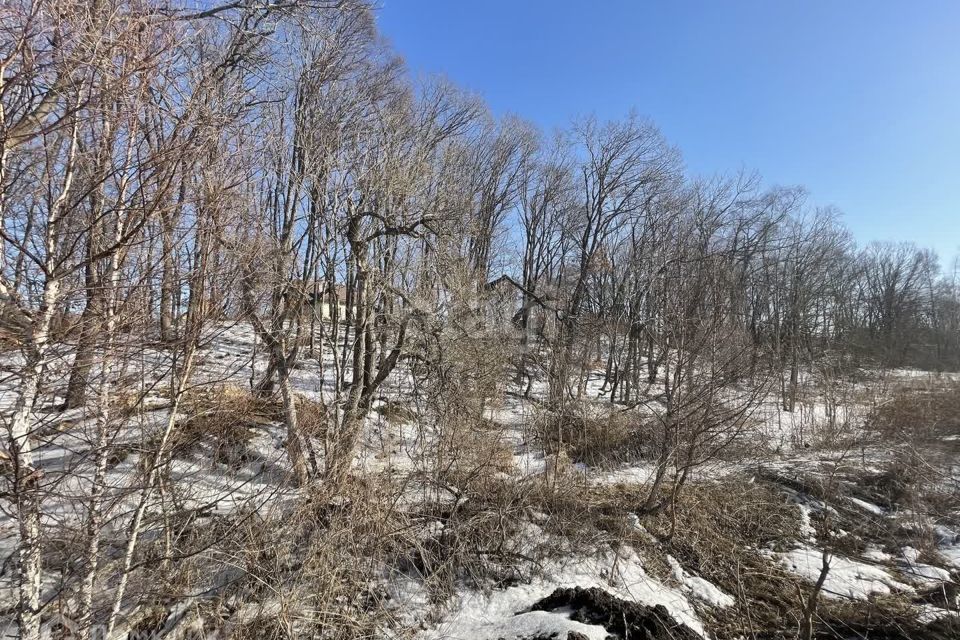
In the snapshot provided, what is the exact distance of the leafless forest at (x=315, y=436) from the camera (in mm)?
2730

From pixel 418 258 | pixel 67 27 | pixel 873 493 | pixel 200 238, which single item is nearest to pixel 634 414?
pixel 873 493

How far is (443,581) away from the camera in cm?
490

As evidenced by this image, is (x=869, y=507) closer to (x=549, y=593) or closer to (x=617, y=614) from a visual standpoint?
(x=617, y=614)

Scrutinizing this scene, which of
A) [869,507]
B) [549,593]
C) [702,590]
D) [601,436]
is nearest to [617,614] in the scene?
[549,593]

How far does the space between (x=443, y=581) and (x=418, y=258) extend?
6229mm

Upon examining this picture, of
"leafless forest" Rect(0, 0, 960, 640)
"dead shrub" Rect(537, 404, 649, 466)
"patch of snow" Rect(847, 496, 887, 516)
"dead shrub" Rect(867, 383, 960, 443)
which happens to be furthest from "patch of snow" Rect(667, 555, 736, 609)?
"dead shrub" Rect(867, 383, 960, 443)

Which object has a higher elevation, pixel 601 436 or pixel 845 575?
pixel 601 436

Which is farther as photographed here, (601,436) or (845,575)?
(601,436)

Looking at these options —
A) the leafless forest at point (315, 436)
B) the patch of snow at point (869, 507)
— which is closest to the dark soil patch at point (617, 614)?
the leafless forest at point (315, 436)

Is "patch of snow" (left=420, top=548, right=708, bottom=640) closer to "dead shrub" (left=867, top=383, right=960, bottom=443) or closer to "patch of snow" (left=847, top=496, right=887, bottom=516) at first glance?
"patch of snow" (left=847, top=496, right=887, bottom=516)

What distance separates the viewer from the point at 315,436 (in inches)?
256

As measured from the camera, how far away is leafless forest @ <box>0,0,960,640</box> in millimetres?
2730

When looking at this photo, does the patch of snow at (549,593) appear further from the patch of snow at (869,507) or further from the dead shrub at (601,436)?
the patch of snow at (869,507)

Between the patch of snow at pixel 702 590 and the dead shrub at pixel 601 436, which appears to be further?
the dead shrub at pixel 601 436
